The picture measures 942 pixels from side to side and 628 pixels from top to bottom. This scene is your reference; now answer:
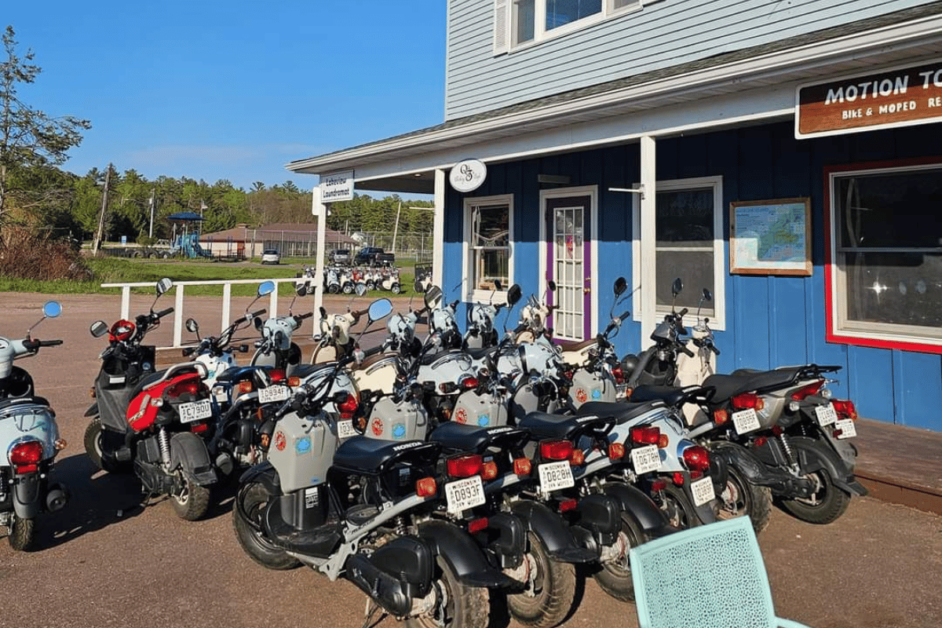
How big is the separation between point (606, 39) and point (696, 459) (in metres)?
6.77

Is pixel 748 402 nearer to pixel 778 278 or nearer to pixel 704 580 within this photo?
pixel 704 580

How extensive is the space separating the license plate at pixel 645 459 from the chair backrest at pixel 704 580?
47.1 inches

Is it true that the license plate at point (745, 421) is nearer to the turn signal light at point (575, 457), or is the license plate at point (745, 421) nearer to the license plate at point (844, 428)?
the license plate at point (844, 428)

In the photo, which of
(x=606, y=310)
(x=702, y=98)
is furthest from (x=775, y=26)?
(x=606, y=310)

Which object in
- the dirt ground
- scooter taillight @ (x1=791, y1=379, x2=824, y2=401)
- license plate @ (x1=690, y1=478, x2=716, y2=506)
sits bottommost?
the dirt ground

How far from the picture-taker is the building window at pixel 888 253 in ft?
19.6

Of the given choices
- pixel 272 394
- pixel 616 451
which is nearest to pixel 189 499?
pixel 272 394

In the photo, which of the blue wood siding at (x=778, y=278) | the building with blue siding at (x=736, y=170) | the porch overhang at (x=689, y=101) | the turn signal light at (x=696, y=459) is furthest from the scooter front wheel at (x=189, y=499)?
the blue wood siding at (x=778, y=278)

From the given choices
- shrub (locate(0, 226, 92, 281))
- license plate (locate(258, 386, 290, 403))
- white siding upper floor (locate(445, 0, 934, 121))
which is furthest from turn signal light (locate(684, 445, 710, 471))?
shrub (locate(0, 226, 92, 281))

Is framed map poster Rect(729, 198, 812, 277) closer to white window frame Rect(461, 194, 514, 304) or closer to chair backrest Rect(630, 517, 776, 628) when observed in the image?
white window frame Rect(461, 194, 514, 304)

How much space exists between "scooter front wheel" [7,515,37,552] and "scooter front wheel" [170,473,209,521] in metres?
0.75

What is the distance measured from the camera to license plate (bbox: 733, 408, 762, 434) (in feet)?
12.8

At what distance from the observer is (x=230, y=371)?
15.8ft

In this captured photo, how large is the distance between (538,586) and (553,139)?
5234 mm
